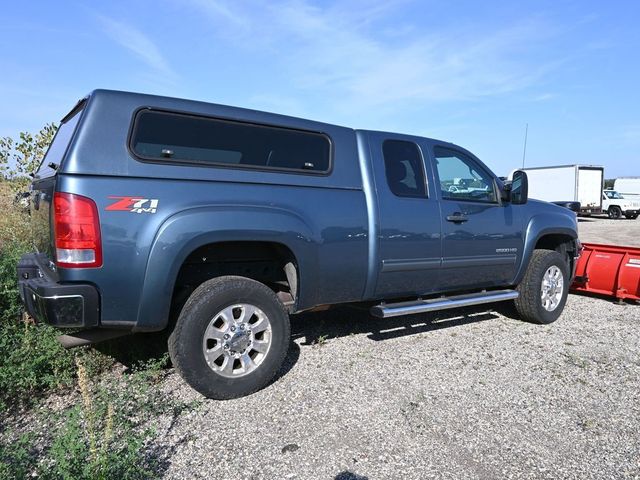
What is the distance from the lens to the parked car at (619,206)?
93.5ft

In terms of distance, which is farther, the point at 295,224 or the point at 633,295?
the point at 633,295

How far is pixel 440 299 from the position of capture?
15.1 feet

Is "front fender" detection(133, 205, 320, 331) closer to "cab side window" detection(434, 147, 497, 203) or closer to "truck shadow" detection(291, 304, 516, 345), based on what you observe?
"truck shadow" detection(291, 304, 516, 345)

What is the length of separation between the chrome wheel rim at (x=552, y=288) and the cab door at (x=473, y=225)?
547 millimetres

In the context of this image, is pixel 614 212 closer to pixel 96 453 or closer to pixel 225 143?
pixel 225 143

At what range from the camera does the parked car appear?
28.5 meters

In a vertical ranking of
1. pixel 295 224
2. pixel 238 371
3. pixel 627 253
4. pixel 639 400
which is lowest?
pixel 639 400

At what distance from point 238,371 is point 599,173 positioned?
2744cm

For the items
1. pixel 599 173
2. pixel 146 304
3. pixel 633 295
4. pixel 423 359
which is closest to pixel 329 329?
pixel 423 359

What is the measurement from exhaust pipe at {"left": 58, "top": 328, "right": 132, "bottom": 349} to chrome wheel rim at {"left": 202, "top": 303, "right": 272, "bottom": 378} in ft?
1.89

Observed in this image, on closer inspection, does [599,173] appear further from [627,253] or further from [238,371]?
[238,371]

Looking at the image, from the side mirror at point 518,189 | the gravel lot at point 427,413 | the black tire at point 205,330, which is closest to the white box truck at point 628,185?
the side mirror at point 518,189

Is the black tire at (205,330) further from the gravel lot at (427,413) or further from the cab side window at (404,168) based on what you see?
the cab side window at (404,168)

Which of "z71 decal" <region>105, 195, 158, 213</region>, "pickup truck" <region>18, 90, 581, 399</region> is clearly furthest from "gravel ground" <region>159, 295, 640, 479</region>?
"z71 decal" <region>105, 195, 158, 213</region>
